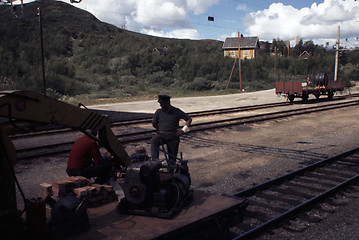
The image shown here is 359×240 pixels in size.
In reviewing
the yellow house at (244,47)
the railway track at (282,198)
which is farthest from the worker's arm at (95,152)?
the yellow house at (244,47)

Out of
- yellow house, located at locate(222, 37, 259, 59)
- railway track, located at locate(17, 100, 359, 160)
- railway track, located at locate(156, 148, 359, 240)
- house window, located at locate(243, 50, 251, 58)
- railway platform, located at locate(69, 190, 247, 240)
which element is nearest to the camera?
railway platform, located at locate(69, 190, 247, 240)

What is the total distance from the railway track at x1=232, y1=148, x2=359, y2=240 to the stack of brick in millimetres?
2043

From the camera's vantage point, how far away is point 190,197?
4.68 m

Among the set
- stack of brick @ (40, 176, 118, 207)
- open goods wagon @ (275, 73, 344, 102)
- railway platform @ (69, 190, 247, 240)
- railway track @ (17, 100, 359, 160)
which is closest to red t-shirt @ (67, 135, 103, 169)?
stack of brick @ (40, 176, 118, 207)

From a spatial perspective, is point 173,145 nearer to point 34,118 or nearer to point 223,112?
point 34,118

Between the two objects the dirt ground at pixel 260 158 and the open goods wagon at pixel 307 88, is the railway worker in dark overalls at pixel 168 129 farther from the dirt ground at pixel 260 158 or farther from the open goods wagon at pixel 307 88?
the open goods wagon at pixel 307 88

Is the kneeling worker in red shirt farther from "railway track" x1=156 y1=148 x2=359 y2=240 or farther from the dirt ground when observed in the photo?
"railway track" x1=156 y1=148 x2=359 y2=240

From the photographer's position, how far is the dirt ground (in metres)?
5.66

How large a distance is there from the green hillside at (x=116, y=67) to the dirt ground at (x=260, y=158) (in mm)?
18212

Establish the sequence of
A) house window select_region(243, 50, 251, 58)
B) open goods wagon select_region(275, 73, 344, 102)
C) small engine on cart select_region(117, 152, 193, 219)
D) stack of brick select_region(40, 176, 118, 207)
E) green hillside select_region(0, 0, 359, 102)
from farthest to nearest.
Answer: house window select_region(243, 50, 251, 58) < green hillside select_region(0, 0, 359, 102) < open goods wagon select_region(275, 73, 344, 102) < stack of brick select_region(40, 176, 118, 207) < small engine on cart select_region(117, 152, 193, 219)

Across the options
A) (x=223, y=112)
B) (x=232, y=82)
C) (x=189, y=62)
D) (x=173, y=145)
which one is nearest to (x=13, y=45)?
(x=189, y=62)

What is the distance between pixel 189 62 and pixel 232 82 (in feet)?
30.6

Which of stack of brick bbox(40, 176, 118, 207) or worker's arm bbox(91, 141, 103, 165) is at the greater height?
worker's arm bbox(91, 141, 103, 165)

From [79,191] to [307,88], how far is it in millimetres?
24673
